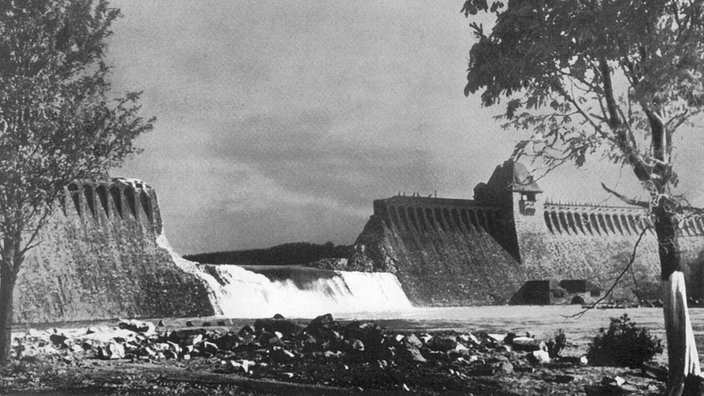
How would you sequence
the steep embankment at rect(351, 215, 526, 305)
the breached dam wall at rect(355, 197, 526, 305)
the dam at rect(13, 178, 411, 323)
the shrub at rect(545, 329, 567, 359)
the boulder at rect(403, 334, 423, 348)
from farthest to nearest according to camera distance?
the breached dam wall at rect(355, 197, 526, 305) < the steep embankment at rect(351, 215, 526, 305) < the dam at rect(13, 178, 411, 323) < the shrub at rect(545, 329, 567, 359) < the boulder at rect(403, 334, 423, 348)

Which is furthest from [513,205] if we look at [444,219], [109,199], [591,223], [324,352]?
[324,352]

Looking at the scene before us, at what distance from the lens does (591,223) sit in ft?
227

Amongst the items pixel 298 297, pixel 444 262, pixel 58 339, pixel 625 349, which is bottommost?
pixel 625 349

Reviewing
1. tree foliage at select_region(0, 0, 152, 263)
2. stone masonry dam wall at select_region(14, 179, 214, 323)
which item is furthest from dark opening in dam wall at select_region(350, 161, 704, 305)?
tree foliage at select_region(0, 0, 152, 263)

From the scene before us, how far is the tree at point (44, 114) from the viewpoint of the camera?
37.7 ft

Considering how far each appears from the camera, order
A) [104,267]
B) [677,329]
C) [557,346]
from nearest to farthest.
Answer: [677,329], [557,346], [104,267]

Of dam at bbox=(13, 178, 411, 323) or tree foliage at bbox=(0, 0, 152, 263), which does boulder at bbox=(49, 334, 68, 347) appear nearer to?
tree foliage at bbox=(0, 0, 152, 263)

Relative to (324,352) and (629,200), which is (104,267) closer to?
(324,352)

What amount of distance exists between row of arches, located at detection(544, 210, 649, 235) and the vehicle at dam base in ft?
160

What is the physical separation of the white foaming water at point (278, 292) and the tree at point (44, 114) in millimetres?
23488

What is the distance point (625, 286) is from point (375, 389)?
56.4 m

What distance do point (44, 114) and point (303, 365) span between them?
258 inches

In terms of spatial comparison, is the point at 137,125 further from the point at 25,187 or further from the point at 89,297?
the point at 89,297

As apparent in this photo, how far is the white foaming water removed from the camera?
36.3m
